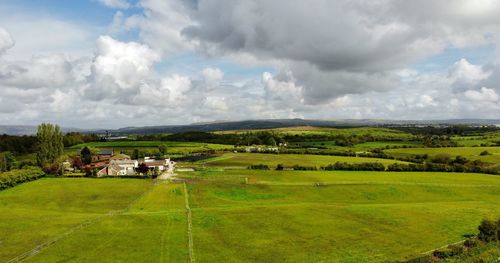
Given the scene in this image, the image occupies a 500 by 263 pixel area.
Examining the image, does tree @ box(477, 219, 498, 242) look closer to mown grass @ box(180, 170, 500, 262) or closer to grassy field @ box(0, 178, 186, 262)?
mown grass @ box(180, 170, 500, 262)

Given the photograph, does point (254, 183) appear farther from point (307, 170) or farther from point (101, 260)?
point (101, 260)

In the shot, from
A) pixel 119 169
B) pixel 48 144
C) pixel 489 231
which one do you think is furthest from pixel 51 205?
pixel 489 231

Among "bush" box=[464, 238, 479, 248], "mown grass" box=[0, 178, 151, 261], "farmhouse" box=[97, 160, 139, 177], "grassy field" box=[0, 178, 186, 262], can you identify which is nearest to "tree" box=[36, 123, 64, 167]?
"farmhouse" box=[97, 160, 139, 177]

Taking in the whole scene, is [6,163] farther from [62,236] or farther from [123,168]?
[62,236]

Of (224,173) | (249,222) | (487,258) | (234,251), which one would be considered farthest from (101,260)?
(224,173)

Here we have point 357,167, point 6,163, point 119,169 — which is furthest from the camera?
point 6,163

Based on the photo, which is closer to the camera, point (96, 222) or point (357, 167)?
point (96, 222)

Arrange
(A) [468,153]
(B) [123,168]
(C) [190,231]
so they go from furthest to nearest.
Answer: (A) [468,153] → (B) [123,168] → (C) [190,231]
